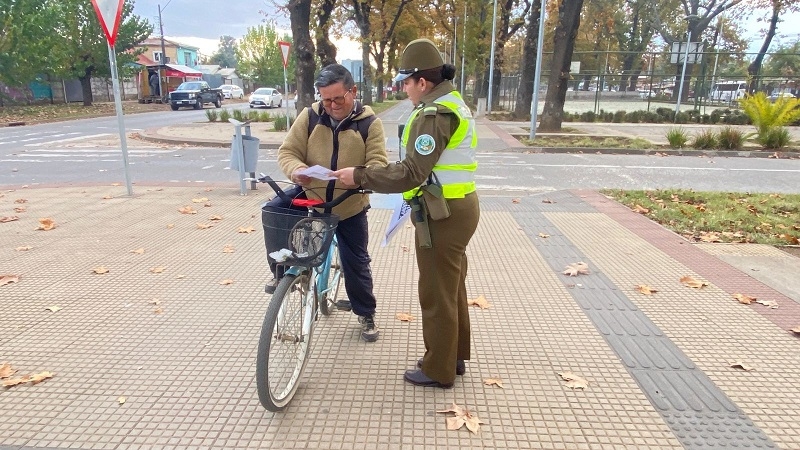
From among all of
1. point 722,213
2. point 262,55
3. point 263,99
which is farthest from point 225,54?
point 722,213

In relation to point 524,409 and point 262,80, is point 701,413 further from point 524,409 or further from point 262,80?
point 262,80

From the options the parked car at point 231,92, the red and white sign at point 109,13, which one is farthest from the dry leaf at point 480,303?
the parked car at point 231,92

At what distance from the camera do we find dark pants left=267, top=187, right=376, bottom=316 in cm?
351

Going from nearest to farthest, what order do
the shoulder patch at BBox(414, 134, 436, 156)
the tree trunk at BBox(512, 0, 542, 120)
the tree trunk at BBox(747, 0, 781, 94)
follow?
1. the shoulder patch at BBox(414, 134, 436, 156)
2. the tree trunk at BBox(512, 0, 542, 120)
3. the tree trunk at BBox(747, 0, 781, 94)

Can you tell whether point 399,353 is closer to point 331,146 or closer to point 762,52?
point 331,146

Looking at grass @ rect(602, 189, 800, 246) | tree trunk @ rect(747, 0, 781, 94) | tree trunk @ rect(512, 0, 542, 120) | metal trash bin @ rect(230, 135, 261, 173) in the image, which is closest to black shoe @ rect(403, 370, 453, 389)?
grass @ rect(602, 189, 800, 246)

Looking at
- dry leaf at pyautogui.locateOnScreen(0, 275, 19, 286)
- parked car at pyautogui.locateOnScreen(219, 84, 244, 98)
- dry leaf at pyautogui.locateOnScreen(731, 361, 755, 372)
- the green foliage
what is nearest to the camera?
dry leaf at pyautogui.locateOnScreen(731, 361, 755, 372)

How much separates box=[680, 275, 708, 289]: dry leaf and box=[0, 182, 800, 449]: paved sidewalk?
0.10 meters

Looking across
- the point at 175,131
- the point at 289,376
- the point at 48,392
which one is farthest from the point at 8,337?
the point at 175,131

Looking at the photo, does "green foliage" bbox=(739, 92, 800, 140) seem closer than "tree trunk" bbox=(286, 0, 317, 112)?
Yes

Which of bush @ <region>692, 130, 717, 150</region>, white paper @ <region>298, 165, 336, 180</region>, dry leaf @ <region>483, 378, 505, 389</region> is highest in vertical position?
white paper @ <region>298, 165, 336, 180</region>

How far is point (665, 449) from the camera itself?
8.57ft

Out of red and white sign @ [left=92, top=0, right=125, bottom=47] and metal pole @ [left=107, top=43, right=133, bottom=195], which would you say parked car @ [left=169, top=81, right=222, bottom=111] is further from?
red and white sign @ [left=92, top=0, right=125, bottom=47]

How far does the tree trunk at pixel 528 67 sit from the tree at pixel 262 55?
166 feet
